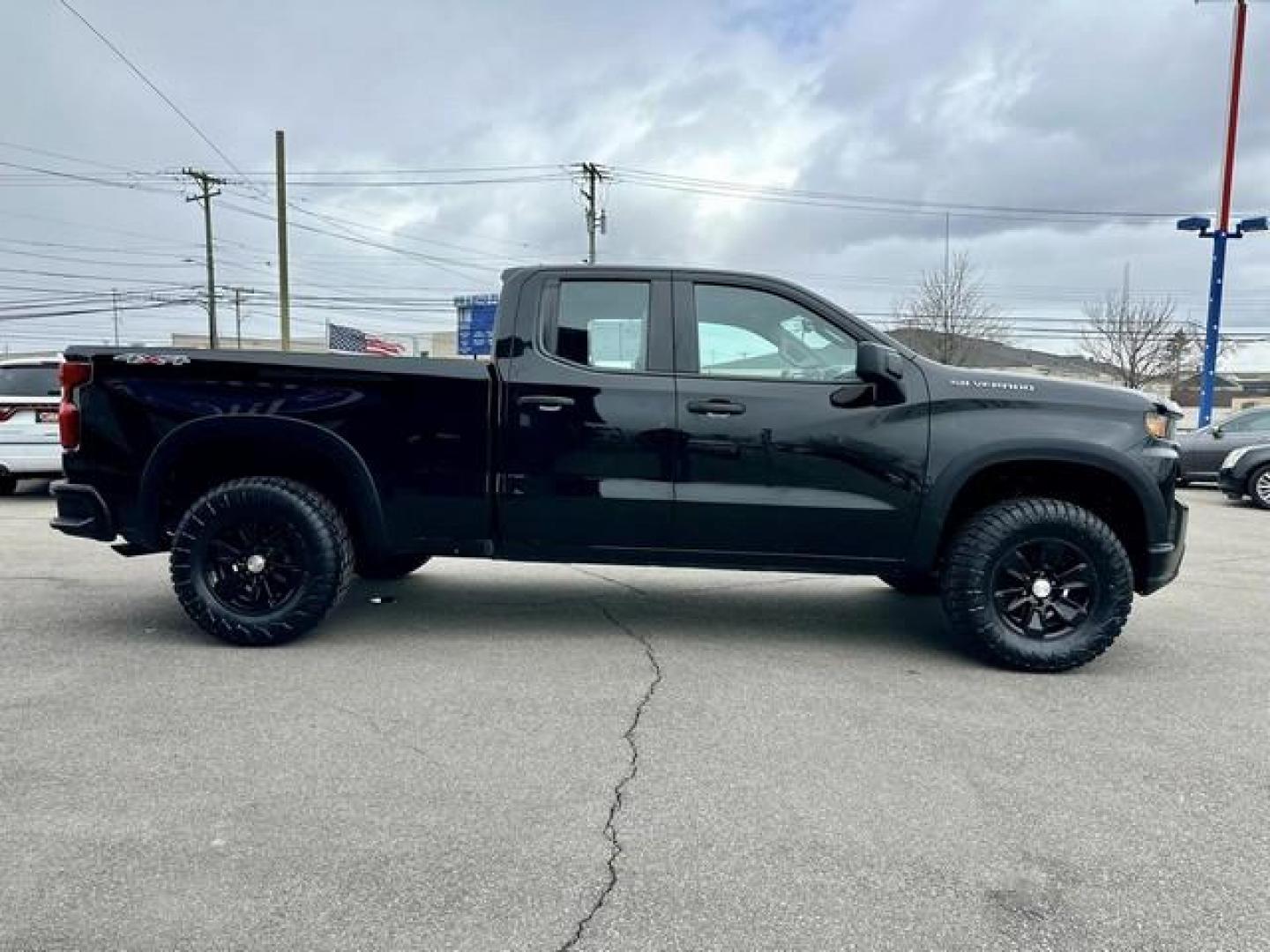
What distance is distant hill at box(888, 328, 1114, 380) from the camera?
3747cm

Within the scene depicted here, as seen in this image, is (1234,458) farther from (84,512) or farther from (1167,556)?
(84,512)

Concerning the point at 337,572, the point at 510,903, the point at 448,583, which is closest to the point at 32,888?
the point at 510,903

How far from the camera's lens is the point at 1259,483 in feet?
42.1

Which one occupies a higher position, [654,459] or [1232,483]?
[654,459]

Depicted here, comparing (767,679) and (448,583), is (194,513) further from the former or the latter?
(767,679)

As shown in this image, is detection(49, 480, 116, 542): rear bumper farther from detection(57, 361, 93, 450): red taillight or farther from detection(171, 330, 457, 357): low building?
detection(171, 330, 457, 357): low building

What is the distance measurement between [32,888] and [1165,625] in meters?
5.88

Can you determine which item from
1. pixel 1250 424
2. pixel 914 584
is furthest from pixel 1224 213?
pixel 914 584

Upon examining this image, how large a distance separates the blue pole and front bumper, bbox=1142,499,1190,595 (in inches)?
712

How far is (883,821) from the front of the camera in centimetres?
293

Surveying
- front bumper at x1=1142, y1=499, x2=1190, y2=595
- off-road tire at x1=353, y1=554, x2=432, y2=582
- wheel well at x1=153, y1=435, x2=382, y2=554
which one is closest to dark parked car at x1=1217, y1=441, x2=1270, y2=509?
front bumper at x1=1142, y1=499, x2=1190, y2=595

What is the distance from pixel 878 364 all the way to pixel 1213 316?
811 inches

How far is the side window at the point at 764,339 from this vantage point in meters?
4.55

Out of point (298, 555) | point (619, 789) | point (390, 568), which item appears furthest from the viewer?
point (390, 568)
